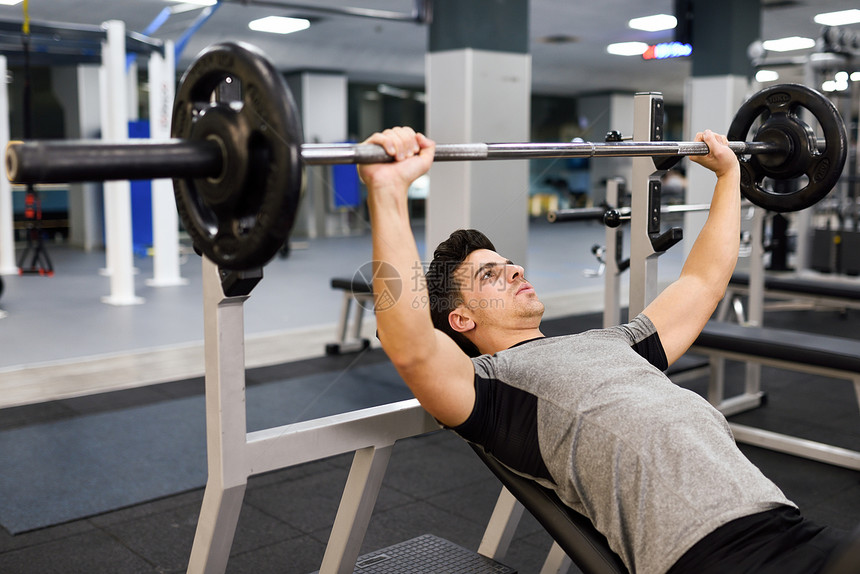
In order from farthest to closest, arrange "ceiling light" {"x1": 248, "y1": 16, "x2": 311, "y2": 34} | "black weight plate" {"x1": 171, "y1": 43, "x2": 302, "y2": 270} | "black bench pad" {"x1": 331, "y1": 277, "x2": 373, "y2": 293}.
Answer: "ceiling light" {"x1": 248, "y1": 16, "x2": 311, "y2": 34}
"black bench pad" {"x1": 331, "y1": 277, "x2": 373, "y2": 293}
"black weight plate" {"x1": 171, "y1": 43, "x2": 302, "y2": 270}

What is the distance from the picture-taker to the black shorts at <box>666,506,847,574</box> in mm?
1110

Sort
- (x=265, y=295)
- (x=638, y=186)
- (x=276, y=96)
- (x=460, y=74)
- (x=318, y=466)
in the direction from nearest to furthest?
(x=276, y=96)
(x=638, y=186)
(x=318, y=466)
(x=460, y=74)
(x=265, y=295)

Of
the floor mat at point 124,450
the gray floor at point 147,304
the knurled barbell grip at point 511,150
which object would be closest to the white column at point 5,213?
the gray floor at point 147,304

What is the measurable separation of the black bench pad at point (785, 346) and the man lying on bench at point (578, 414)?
152 cm

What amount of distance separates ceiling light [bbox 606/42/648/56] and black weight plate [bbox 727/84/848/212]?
26.8 ft

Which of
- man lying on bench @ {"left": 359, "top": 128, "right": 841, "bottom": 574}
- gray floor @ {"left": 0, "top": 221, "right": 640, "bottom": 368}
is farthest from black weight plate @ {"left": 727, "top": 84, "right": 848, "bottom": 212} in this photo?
gray floor @ {"left": 0, "top": 221, "right": 640, "bottom": 368}

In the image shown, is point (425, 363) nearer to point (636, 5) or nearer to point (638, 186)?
point (638, 186)

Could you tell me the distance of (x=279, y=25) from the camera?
8.14m

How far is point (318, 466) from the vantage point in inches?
107

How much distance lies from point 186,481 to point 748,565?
74.2 inches

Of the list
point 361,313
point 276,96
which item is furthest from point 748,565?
point 361,313

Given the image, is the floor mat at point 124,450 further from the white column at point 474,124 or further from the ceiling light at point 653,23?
the ceiling light at point 653,23

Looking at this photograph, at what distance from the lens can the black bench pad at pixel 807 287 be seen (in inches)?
143

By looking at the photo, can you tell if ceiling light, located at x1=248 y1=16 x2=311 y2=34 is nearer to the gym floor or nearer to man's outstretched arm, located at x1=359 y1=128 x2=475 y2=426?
the gym floor
